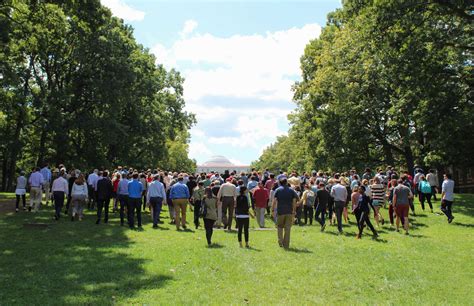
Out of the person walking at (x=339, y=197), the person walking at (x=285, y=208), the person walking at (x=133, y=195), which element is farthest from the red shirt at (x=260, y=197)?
the person walking at (x=133, y=195)

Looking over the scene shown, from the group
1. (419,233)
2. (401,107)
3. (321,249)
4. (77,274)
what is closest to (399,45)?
(401,107)

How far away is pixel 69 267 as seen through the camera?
10227 millimetres

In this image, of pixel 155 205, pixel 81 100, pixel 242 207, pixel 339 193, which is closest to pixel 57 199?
pixel 155 205

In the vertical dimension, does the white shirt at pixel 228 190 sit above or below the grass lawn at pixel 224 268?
above

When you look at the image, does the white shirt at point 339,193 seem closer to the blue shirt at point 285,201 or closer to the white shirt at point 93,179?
the blue shirt at point 285,201

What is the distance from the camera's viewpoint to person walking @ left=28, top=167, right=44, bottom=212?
62.7ft

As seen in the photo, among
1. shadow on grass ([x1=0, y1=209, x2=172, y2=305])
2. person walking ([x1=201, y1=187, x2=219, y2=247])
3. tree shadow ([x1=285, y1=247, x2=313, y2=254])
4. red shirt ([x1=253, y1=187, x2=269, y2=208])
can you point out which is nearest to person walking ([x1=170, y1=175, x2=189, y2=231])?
shadow on grass ([x1=0, y1=209, x2=172, y2=305])

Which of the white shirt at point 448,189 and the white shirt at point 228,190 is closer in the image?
the white shirt at point 228,190

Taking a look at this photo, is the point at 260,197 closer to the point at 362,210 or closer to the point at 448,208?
the point at 362,210

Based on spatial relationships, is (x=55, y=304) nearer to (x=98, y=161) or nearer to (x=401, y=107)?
(x=401, y=107)

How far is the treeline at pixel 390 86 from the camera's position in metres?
20.7

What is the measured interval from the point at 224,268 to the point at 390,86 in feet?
78.7

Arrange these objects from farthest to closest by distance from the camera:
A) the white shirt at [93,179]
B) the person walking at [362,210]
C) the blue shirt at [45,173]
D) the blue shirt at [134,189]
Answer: the blue shirt at [45,173] < the white shirt at [93,179] < the blue shirt at [134,189] < the person walking at [362,210]

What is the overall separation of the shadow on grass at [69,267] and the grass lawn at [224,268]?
0.02 meters
